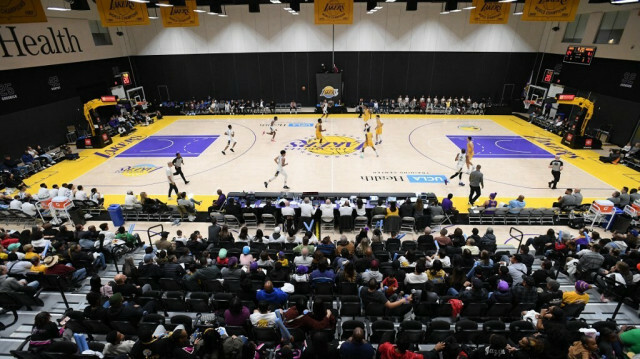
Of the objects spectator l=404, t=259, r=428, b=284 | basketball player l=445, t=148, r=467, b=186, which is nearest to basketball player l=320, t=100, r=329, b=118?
basketball player l=445, t=148, r=467, b=186

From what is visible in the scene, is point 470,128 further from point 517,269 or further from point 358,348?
point 358,348

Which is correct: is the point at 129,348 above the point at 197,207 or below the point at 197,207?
above

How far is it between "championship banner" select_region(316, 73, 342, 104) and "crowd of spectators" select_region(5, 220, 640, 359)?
24.5 meters

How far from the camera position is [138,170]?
19750 mm

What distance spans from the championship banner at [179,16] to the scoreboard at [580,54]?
28.1m

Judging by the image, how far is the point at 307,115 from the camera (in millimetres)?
32438

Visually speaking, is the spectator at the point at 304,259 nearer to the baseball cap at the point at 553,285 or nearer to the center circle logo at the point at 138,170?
the baseball cap at the point at 553,285

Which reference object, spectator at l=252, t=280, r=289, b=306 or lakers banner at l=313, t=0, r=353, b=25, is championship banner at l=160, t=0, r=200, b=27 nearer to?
lakers banner at l=313, t=0, r=353, b=25

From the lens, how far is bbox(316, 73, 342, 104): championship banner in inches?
1307

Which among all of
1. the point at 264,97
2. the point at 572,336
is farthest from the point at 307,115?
the point at 572,336

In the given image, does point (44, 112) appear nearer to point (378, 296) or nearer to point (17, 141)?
point (17, 141)

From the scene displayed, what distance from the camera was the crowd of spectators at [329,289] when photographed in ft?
18.8

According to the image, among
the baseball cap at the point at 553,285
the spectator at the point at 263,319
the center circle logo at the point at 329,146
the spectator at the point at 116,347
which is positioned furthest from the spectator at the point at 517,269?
the center circle logo at the point at 329,146

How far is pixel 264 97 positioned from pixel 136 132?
12758 millimetres
